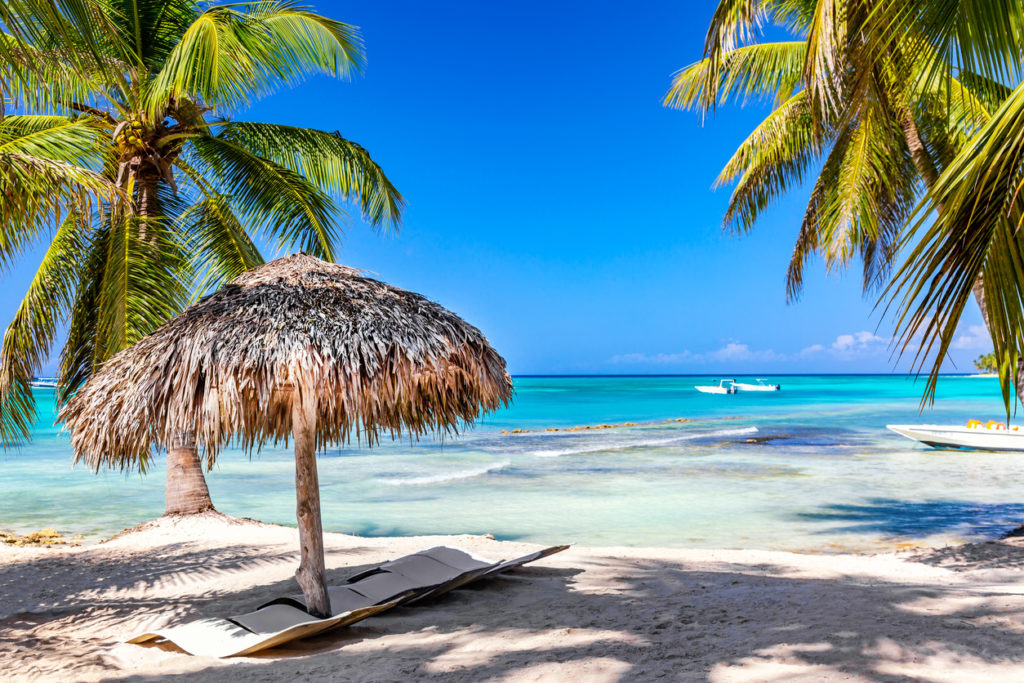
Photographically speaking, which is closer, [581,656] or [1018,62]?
[1018,62]

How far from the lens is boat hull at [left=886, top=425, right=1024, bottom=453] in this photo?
14724 millimetres

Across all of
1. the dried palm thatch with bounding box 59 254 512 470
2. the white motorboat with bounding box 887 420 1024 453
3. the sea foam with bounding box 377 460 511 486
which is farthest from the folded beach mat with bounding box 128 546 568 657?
the white motorboat with bounding box 887 420 1024 453

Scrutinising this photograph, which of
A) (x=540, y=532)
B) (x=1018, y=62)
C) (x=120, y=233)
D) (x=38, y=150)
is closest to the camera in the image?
(x=1018, y=62)

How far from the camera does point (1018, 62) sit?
2.84 metres

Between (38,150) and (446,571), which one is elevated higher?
(38,150)

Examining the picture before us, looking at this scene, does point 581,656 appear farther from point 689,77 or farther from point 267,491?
point 267,491

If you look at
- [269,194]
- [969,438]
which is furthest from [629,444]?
[269,194]

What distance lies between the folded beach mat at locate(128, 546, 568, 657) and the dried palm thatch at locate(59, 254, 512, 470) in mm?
1086

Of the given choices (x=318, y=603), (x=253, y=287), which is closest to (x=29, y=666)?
(x=318, y=603)

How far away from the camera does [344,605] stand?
15.0 feet

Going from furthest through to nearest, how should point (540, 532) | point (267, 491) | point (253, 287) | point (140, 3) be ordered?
point (267, 491), point (540, 532), point (140, 3), point (253, 287)

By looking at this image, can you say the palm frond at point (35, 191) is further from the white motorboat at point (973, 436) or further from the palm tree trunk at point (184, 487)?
the white motorboat at point (973, 436)

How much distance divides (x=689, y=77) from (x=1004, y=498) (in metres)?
8.26

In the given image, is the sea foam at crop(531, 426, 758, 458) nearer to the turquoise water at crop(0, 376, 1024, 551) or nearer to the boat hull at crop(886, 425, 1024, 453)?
the turquoise water at crop(0, 376, 1024, 551)
